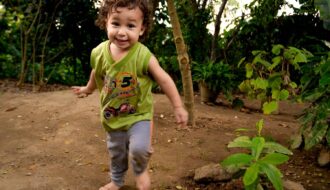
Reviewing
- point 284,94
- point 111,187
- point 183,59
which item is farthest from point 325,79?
point 183,59

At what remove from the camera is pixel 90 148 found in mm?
3641

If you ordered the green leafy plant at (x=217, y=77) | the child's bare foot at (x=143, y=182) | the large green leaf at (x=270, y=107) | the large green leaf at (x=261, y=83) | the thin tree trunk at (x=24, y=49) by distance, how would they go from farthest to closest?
the thin tree trunk at (x=24, y=49) → the green leafy plant at (x=217, y=77) → the large green leaf at (x=261, y=83) → the large green leaf at (x=270, y=107) → the child's bare foot at (x=143, y=182)

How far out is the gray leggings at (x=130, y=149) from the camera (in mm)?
2424

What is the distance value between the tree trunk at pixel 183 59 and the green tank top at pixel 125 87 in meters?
1.38

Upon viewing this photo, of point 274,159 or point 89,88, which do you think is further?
point 89,88

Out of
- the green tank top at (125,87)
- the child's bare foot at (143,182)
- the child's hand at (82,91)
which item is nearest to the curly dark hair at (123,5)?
the green tank top at (125,87)

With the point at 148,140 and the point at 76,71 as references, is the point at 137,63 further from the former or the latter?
the point at 76,71

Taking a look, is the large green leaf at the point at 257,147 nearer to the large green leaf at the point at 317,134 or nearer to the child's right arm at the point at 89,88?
the large green leaf at the point at 317,134

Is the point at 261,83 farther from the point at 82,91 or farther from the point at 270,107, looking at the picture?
the point at 82,91

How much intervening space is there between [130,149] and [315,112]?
4.62ft

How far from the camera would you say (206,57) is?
23.3ft

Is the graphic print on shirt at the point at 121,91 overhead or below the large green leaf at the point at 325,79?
below

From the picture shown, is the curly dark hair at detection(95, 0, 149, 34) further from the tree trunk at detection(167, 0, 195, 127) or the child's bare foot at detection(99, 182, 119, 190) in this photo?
the tree trunk at detection(167, 0, 195, 127)

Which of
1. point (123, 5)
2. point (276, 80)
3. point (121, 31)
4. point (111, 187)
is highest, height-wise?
point (123, 5)
